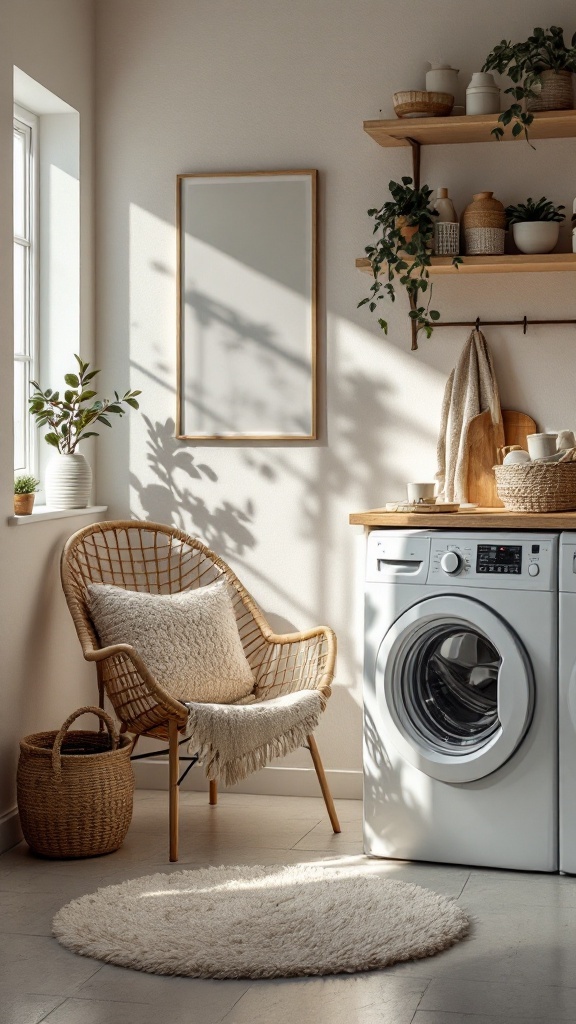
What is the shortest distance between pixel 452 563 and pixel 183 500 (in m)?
1.14

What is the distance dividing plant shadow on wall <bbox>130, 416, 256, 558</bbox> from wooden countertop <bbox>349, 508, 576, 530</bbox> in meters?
0.70

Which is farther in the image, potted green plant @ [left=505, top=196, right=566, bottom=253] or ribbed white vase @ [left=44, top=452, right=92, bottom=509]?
ribbed white vase @ [left=44, top=452, right=92, bottom=509]

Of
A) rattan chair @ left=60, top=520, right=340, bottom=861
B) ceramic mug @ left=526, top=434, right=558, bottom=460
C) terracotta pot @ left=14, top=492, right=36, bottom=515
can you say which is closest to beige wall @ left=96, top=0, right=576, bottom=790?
rattan chair @ left=60, top=520, right=340, bottom=861

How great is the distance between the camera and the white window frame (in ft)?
12.3

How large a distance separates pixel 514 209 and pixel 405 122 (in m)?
0.41

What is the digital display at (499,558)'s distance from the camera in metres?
3.03

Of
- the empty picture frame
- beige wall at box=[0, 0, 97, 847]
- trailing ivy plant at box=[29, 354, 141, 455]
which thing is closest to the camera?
beige wall at box=[0, 0, 97, 847]

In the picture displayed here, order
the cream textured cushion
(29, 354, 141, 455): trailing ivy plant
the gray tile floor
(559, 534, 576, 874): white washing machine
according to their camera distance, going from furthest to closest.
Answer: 1. (29, 354, 141, 455): trailing ivy plant
2. the cream textured cushion
3. (559, 534, 576, 874): white washing machine
4. the gray tile floor

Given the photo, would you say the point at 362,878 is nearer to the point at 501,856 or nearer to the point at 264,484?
the point at 501,856

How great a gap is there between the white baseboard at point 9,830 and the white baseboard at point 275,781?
0.67 m

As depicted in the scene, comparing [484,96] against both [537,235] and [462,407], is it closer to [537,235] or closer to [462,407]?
[537,235]

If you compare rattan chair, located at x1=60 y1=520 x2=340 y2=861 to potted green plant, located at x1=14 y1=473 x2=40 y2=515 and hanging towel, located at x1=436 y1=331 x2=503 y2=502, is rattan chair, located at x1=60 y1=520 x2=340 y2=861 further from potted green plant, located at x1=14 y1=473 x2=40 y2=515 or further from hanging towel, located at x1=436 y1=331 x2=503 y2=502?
hanging towel, located at x1=436 y1=331 x2=503 y2=502

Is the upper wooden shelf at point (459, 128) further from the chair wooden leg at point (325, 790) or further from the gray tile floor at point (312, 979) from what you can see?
the gray tile floor at point (312, 979)

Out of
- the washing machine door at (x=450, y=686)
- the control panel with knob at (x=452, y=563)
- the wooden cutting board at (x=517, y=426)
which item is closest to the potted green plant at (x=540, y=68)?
the wooden cutting board at (x=517, y=426)
